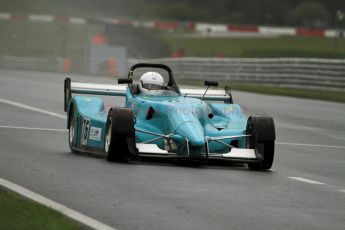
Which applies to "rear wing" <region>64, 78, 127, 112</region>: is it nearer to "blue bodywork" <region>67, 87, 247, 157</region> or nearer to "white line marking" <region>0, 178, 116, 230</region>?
"blue bodywork" <region>67, 87, 247, 157</region>

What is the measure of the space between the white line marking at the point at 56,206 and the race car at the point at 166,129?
2.34 metres

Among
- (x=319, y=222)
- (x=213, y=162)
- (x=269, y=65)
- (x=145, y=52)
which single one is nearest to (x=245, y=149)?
(x=213, y=162)

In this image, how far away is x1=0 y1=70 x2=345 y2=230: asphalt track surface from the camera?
859 centimetres

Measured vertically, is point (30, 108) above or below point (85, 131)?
below

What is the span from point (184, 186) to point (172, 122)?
6.98 ft

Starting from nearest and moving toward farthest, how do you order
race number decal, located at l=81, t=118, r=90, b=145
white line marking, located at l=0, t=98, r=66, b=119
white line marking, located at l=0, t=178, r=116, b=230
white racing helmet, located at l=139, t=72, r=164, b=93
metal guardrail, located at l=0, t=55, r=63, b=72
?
white line marking, located at l=0, t=178, r=116, b=230
race number decal, located at l=81, t=118, r=90, b=145
white racing helmet, located at l=139, t=72, r=164, b=93
white line marking, located at l=0, t=98, r=66, b=119
metal guardrail, located at l=0, t=55, r=63, b=72

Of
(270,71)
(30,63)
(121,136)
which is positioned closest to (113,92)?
(121,136)

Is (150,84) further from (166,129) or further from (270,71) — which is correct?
(270,71)

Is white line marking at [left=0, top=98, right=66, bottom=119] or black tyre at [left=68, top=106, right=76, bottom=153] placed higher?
black tyre at [left=68, top=106, right=76, bottom=153]

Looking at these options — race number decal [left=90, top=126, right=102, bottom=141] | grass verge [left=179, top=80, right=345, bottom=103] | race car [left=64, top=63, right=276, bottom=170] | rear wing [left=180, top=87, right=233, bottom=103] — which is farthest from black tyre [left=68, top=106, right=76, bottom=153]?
grass verge [left=179, top=80, right=345, bottom=103]

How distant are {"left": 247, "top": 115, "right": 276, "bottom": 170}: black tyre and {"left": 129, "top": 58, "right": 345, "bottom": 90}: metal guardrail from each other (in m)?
18.6

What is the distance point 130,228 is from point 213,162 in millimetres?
5314

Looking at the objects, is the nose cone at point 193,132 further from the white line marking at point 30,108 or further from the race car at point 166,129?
the white line marking at point 30,108

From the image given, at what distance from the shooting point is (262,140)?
12422 mm
